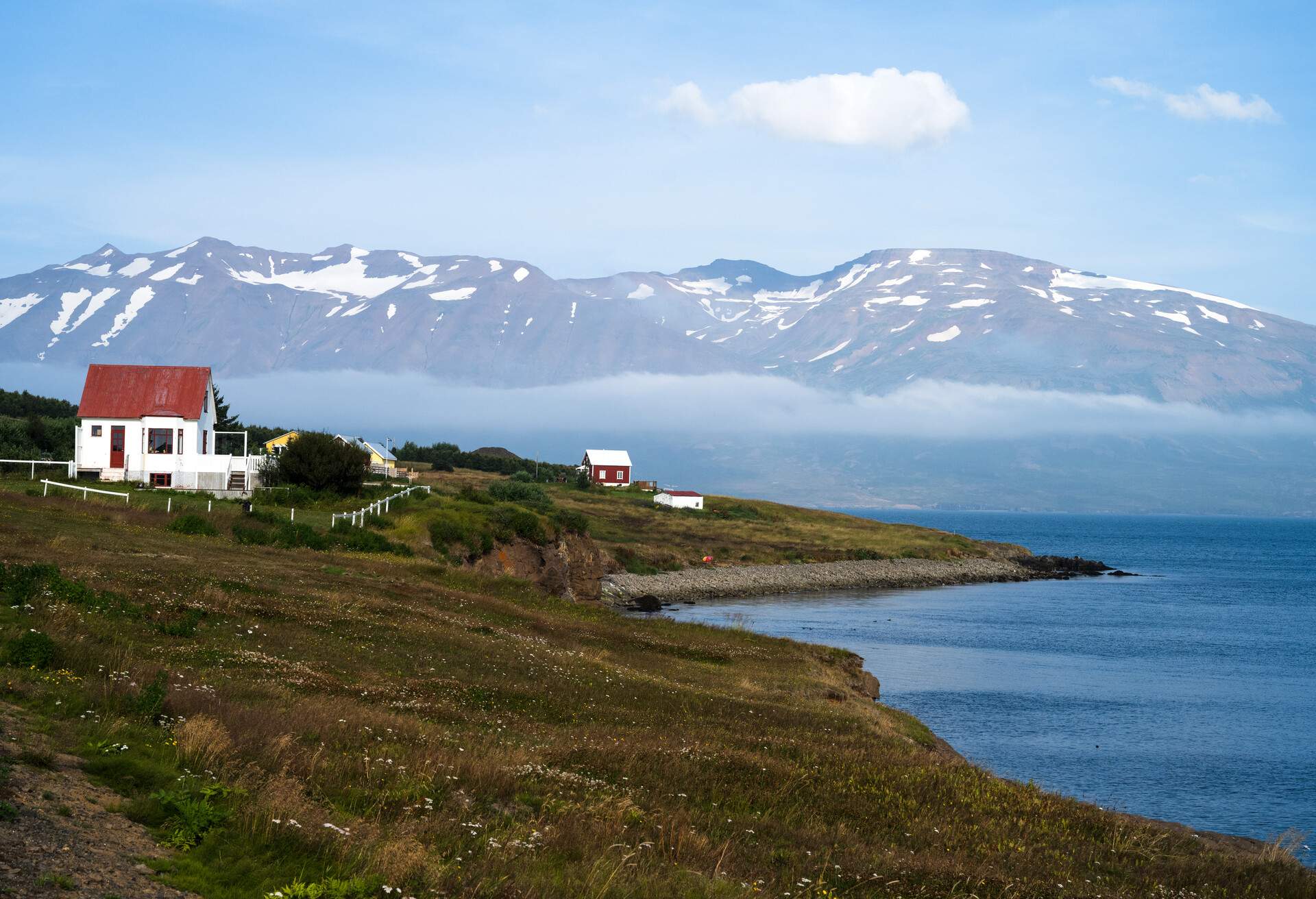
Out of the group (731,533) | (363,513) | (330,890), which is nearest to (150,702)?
(330,890)

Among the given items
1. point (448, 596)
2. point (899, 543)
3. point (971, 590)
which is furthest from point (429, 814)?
point (899, 543)

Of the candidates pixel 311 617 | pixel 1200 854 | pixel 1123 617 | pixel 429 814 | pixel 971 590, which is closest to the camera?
Result: pixel 429 814

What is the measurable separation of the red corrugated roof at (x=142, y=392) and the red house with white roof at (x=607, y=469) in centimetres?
10747

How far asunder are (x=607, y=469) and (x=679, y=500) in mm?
25062

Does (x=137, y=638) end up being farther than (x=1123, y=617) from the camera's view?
No

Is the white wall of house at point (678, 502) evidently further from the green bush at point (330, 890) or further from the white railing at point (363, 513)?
the green bush at point (330, 890)

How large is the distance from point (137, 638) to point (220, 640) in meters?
1.78

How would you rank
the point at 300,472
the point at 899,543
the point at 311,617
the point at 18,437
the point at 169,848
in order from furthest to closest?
the point at 899,543 → the point at 18,437 → the point at 300,472 → the point at 311,617 → the point at 169,848

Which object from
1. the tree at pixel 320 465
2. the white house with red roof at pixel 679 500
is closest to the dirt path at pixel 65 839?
the tree at pixel 320 465

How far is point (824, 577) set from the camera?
110m

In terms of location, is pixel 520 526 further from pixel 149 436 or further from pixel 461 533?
pixel 149 436

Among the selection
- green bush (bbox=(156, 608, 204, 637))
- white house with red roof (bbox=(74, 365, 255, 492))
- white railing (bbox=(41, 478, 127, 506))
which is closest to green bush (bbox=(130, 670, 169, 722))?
green bush (bbox=(156, 608, 204, 637))

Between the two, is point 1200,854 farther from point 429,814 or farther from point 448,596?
point 448,596

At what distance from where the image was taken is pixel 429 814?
12148 mm
